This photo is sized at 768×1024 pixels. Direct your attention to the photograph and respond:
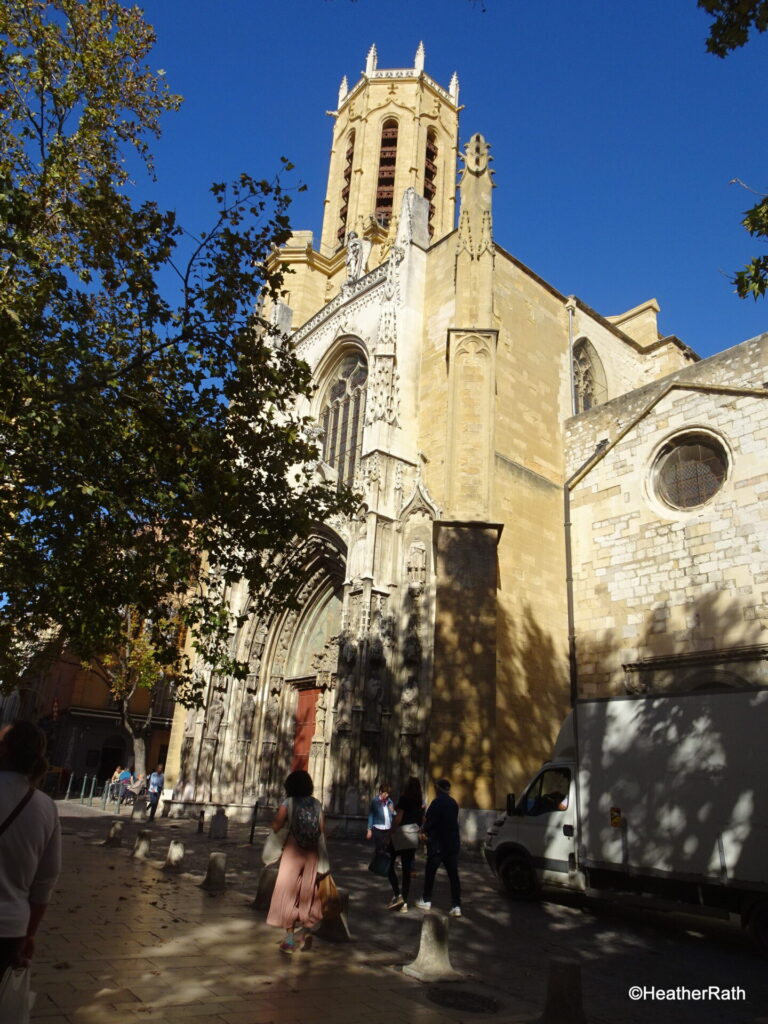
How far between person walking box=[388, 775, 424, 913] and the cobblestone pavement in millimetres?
269

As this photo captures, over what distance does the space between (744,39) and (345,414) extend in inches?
640

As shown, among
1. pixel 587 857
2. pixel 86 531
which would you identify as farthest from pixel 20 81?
pixel 587 857

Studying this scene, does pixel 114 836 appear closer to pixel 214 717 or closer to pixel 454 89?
pixel 214 717

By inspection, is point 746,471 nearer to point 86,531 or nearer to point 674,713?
point 674,713

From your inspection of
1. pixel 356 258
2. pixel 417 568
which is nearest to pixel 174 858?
pixel 417 568

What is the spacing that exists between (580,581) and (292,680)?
27.6 ft

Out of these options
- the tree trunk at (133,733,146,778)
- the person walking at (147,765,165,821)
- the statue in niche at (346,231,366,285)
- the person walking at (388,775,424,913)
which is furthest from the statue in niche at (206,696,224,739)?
the statue in niche at (346,231,366,285)

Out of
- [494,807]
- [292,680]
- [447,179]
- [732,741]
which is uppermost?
[447,179]

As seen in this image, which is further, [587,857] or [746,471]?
[746,471]

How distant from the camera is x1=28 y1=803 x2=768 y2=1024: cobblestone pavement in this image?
4164 mm

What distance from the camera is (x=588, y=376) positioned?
866 inches

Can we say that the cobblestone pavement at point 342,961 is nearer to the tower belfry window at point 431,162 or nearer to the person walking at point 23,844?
the person walking at point 23,844

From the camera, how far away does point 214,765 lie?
776 inches

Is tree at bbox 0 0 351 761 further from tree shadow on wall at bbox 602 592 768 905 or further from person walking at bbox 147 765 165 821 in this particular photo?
person walking at bbox 147 765 165 821
